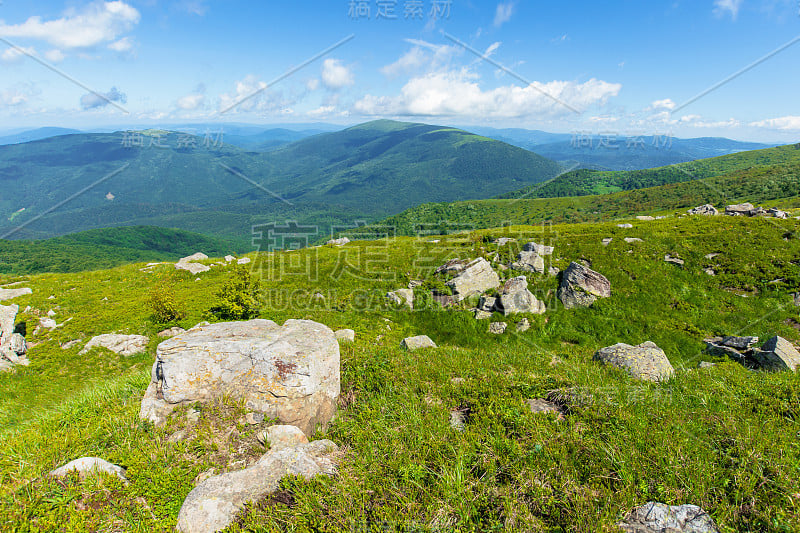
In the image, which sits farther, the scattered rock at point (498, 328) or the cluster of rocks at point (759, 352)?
the scattered rock at point (498, 328)

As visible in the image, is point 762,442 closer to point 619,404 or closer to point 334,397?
point 619,404

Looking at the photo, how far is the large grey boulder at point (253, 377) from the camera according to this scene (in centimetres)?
726

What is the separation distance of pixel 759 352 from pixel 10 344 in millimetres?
32769

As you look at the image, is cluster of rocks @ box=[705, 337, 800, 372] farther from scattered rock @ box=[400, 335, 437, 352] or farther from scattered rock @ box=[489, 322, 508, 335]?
scattered rock @ box=[400, 335, 437, 352]

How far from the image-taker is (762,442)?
546 cm

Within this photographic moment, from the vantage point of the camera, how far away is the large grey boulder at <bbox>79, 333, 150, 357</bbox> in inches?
633

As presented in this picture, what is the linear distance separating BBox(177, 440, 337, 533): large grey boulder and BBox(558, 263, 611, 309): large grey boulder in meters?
16.8

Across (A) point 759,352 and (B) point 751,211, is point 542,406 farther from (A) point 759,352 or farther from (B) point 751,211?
(B) point 751,211

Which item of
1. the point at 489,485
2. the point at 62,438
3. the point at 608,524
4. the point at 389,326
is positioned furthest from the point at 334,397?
the point at 389,326

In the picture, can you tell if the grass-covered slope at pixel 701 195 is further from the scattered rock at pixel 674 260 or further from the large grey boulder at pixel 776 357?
the large grey boulder at pixel 776 357

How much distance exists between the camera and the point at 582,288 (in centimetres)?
1866

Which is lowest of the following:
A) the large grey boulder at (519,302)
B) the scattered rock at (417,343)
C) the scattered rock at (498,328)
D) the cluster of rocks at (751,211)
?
the scattered rock at (498,328)

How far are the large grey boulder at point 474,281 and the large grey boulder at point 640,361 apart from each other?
9.40m

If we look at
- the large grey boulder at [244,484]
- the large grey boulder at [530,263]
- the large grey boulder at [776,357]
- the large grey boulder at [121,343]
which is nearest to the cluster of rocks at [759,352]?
the large grey boulder at [776,357]
